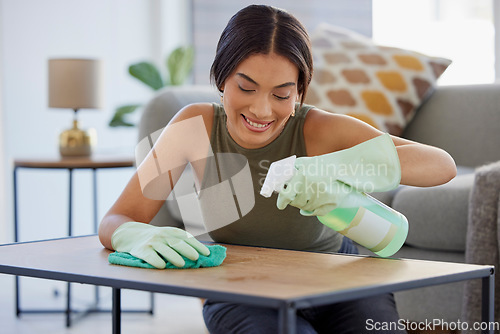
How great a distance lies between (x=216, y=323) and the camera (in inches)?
43.4

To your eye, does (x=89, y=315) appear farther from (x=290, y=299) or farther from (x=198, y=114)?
(x=290, y=299)

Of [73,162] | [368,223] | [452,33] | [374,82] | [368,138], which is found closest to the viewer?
[368,223]

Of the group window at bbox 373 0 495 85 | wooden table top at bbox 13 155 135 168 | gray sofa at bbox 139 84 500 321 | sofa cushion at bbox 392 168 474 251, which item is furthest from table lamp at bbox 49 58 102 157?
window at bbox 373 0 495 85

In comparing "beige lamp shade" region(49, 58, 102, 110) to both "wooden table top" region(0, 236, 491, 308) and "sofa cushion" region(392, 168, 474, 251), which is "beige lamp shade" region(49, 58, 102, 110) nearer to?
"sofa cushion" region(392, 168, 474, 251)

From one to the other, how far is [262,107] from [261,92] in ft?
0.08

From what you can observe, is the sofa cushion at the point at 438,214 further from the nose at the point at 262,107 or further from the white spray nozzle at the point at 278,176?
the white spray nozzle at the point at 278,176

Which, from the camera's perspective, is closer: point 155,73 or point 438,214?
point 438,214

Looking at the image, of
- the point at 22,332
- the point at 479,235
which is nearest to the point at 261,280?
the point at 479,235

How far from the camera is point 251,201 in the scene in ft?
4.17

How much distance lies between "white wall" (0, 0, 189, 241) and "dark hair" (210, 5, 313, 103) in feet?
6.18

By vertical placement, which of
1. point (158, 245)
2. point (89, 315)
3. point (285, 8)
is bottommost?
point (89, 315)

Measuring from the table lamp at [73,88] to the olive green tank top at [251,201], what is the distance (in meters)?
1.26

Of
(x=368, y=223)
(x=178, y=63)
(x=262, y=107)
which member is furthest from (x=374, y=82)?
(x=368, y=223)

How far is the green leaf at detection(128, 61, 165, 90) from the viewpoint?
3.22 meters
